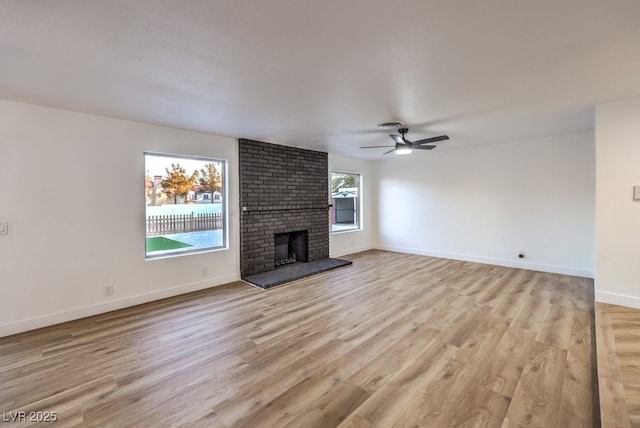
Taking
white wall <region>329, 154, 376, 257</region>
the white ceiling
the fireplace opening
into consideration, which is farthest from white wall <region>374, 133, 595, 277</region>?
the fireplace opening

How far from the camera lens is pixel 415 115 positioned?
353cm

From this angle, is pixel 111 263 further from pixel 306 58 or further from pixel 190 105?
pixel 306 58

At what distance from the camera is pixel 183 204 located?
4281 mm

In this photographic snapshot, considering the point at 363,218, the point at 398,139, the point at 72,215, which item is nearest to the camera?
the point at 72,215

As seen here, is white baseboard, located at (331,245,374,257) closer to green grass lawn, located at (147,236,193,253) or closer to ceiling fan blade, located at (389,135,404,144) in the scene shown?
ceiling fan blade, located at (389,135,404,144)

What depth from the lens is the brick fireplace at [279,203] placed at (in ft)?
16.0

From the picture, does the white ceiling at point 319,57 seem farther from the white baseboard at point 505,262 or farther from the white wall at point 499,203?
the white baseboard at point 505,262

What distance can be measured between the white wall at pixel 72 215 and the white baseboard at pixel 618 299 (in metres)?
5.33

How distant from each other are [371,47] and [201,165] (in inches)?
133

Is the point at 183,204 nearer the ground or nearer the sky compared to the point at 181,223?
nearer the sky

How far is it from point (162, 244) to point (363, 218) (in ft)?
15.5

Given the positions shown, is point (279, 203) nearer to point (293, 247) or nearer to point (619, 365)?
point (293, 247)

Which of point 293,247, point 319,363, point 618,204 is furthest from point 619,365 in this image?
point 293,247

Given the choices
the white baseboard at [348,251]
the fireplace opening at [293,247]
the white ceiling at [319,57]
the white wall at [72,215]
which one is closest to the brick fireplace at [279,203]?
the fireplace opening at [293,247]
